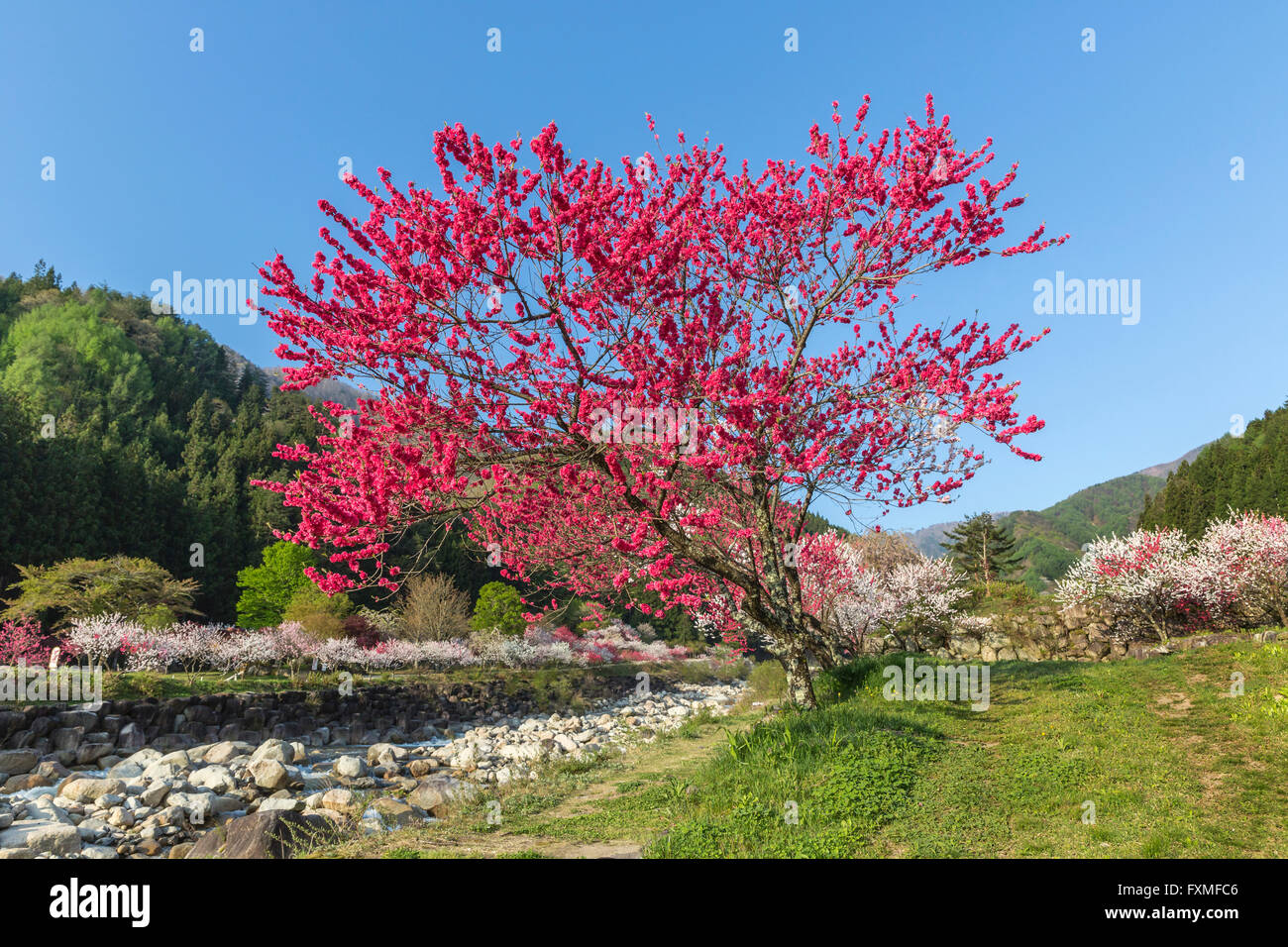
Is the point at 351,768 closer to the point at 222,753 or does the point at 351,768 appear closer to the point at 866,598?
the point at 222,753

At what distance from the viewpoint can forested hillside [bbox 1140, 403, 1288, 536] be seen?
40.8 metres

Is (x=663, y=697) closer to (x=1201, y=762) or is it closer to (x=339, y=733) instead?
(x=339, y=733)

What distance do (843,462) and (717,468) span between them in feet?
8.33

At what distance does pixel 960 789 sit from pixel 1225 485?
171ft

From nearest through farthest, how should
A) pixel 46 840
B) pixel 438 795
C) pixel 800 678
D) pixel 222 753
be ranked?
1. pixel 46 840
2. pixel 800 678
3. pixel 438 795
4. pixel 222 753

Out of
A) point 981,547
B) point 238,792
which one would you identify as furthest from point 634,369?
point 981,547

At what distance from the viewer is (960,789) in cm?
694

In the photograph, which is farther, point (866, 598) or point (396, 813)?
point (866, 598)

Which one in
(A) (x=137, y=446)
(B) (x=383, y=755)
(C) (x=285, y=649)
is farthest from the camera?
(A) (x=137, y=446)

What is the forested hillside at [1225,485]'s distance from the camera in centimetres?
4078

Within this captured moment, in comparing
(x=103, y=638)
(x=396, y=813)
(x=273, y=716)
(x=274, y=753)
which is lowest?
(x=273, y=716)

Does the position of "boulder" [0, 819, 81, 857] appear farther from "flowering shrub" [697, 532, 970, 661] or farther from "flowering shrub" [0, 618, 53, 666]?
"flowering shrub" [0, 618, 53, 666]

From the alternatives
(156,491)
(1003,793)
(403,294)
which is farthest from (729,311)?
(156,491)

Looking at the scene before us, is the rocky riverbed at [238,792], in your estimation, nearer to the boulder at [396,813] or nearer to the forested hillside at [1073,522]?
the boulder at [396,813]
